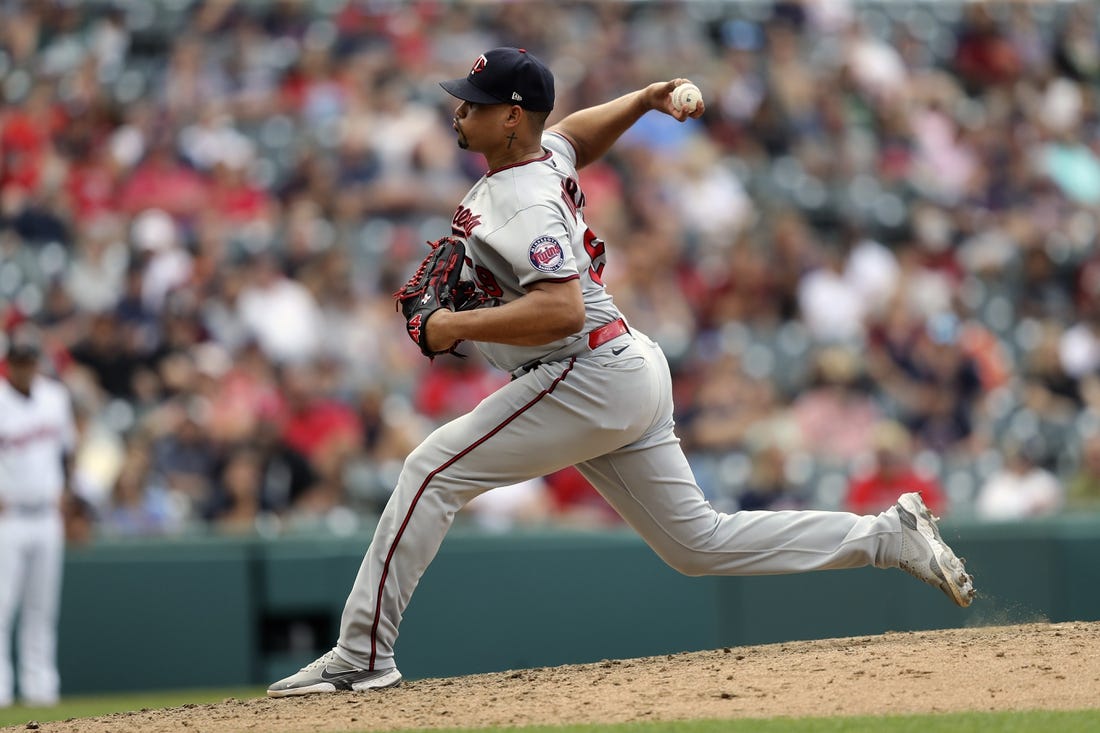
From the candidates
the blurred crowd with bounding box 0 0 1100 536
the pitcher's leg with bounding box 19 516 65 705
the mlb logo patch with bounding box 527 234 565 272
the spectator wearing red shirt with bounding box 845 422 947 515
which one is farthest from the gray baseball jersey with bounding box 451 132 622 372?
the spectator wearing red shirt with bounding box 845 422 947 515

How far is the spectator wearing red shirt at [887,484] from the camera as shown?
8766mm

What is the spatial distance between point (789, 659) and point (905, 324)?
6438 mm

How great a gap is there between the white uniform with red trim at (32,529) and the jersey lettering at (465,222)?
448cm

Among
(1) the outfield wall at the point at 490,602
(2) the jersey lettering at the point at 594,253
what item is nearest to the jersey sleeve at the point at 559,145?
(2) the jersey lettering at the point at 594,253

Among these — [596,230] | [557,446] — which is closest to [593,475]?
[557,446]

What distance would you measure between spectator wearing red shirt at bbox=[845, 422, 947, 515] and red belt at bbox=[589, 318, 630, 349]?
14.2ft

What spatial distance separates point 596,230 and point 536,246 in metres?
6.93

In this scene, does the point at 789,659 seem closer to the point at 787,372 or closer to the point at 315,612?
the point at 315,612

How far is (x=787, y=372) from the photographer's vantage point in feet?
34.9

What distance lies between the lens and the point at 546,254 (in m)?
4.19

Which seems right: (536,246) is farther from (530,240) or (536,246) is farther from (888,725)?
(888,725)

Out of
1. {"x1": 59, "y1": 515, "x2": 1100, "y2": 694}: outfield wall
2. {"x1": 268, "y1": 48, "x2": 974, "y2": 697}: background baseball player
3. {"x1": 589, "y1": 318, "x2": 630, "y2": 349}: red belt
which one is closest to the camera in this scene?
{"x1": 268, "y1": 48, "x2": 974, "y2": 697}: background baseball player

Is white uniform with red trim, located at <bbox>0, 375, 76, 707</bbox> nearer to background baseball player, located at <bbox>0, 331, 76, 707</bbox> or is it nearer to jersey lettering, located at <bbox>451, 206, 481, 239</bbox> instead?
background baseball player, located at <bbox>0, 331, 76, 707</bbox>

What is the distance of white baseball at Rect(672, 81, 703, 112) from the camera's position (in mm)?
4555
